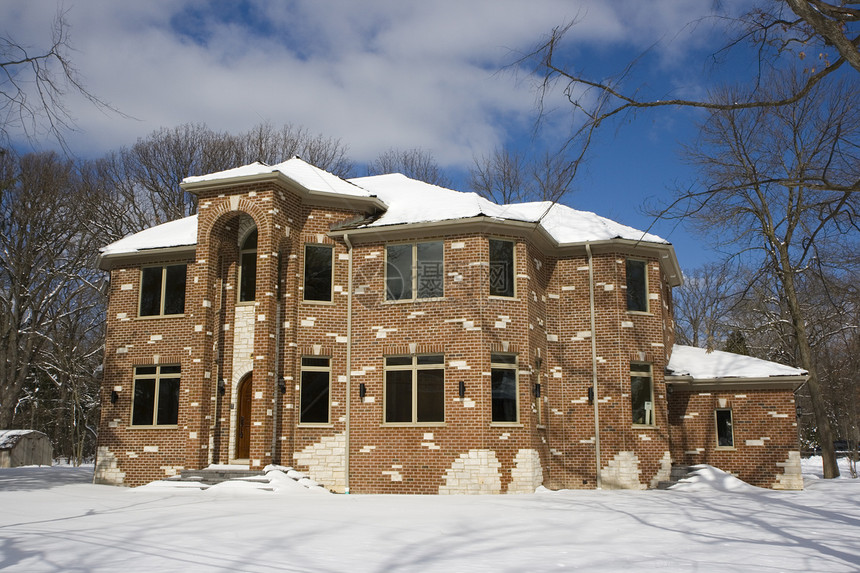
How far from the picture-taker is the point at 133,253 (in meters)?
18.6

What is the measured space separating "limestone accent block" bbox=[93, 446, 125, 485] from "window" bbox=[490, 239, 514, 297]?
9704mm

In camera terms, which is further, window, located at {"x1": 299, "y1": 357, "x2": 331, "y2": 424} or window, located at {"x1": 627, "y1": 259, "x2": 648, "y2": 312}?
window, located at {"x1": 627, "y1": 259, "x2": 648, "y2": 312}

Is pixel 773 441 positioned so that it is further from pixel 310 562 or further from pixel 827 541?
pixel 310 562

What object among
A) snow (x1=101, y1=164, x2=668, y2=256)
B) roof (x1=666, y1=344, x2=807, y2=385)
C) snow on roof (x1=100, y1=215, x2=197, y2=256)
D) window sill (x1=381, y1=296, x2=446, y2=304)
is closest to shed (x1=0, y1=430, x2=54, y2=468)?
snow on roof (x1=100, y1=215, x2=197, y2=256)

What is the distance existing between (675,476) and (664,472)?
42cm

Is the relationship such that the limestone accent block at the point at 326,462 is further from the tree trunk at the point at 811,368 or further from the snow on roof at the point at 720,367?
the tree trunk at the point at 811,368

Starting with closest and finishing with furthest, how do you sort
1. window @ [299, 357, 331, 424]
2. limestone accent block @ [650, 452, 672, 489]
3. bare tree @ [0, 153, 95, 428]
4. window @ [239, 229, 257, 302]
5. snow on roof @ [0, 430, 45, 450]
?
window @ [299, 357, 331, 424] < window @ [239, 229, 257, 302] < limestone accent block @ [650, 452, 672, 489] < snow on roof @ [0, 430, 45, 450] < bare tree @ [0, 153, 95, 428]

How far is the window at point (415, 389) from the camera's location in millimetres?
16312

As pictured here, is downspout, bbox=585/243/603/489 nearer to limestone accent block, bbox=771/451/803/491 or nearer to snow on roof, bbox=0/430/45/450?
limestone accent block, bbox=771/451/803/491

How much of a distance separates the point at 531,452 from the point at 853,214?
32.2 ft

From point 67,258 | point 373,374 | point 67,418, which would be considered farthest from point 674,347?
point 67,418

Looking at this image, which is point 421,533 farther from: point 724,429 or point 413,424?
point 724,429

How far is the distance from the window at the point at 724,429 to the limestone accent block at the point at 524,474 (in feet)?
18.3

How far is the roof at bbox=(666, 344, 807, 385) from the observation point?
18.3 m
